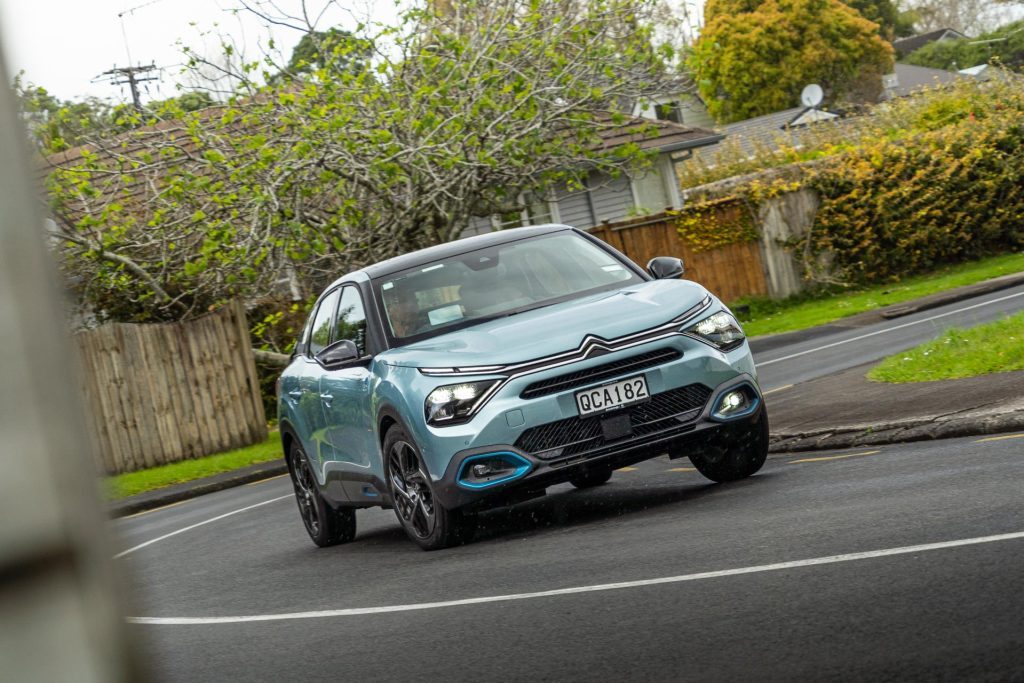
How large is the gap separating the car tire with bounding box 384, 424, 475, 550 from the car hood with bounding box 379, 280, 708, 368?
1.73 feet

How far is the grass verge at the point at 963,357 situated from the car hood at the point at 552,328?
3.63 m

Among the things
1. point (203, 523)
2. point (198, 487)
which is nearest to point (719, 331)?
point (203, 523)

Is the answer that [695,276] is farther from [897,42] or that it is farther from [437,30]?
[897,42]

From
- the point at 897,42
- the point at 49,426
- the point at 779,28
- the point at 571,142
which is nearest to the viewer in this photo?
the point at 49,426

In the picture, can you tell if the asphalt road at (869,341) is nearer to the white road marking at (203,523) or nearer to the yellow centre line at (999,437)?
the white road marking at (203,523)

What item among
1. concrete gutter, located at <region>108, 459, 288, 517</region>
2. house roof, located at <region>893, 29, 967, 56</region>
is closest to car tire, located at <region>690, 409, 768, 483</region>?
concrete gutter, located at <region>108, 459, 288, 517</region>

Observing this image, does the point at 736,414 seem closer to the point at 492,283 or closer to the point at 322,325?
the point at 492,283

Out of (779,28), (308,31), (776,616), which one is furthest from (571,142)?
(779,28)

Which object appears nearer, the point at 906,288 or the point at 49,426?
the point at 49,426

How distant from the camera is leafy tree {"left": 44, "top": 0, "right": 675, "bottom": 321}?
20.3 metres

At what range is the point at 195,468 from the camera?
818 inches

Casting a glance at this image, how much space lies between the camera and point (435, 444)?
850 cm

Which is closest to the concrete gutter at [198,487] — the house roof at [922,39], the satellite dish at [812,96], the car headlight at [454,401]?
the car headlight at [454,401]

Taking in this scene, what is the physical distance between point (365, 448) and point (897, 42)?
332 feet
